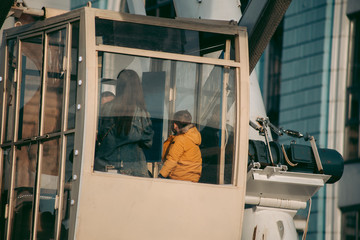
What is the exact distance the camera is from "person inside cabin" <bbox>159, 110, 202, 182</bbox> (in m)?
11.6

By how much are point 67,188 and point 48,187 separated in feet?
1.26

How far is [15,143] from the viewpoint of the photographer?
12.3 m

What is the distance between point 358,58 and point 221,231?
10.3 meters

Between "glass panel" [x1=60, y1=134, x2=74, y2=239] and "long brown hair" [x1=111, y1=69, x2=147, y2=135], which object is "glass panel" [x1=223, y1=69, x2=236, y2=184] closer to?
"long brown hair" [x1=111, y1=69, x2=147, y2=135]

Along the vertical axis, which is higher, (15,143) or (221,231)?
(15,143)

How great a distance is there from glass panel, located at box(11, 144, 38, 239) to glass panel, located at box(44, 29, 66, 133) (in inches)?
15.7

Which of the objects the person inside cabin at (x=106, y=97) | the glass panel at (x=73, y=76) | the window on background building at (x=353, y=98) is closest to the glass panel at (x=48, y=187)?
the glass panel at (x=73, y=76)

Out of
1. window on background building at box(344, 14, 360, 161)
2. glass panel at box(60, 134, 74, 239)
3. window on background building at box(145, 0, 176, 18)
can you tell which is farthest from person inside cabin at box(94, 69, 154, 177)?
window on background building at box(145, 0, 176, 18)

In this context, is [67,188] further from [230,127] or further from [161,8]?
[161,8]

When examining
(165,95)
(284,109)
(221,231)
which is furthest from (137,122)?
(284,109)

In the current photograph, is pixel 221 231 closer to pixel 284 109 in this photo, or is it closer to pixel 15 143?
pixel 15 143

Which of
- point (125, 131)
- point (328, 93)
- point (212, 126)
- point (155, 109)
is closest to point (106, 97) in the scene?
point (125, 131)

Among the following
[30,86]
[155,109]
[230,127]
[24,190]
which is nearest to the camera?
[155,109]

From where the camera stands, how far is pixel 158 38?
38.8 feet
